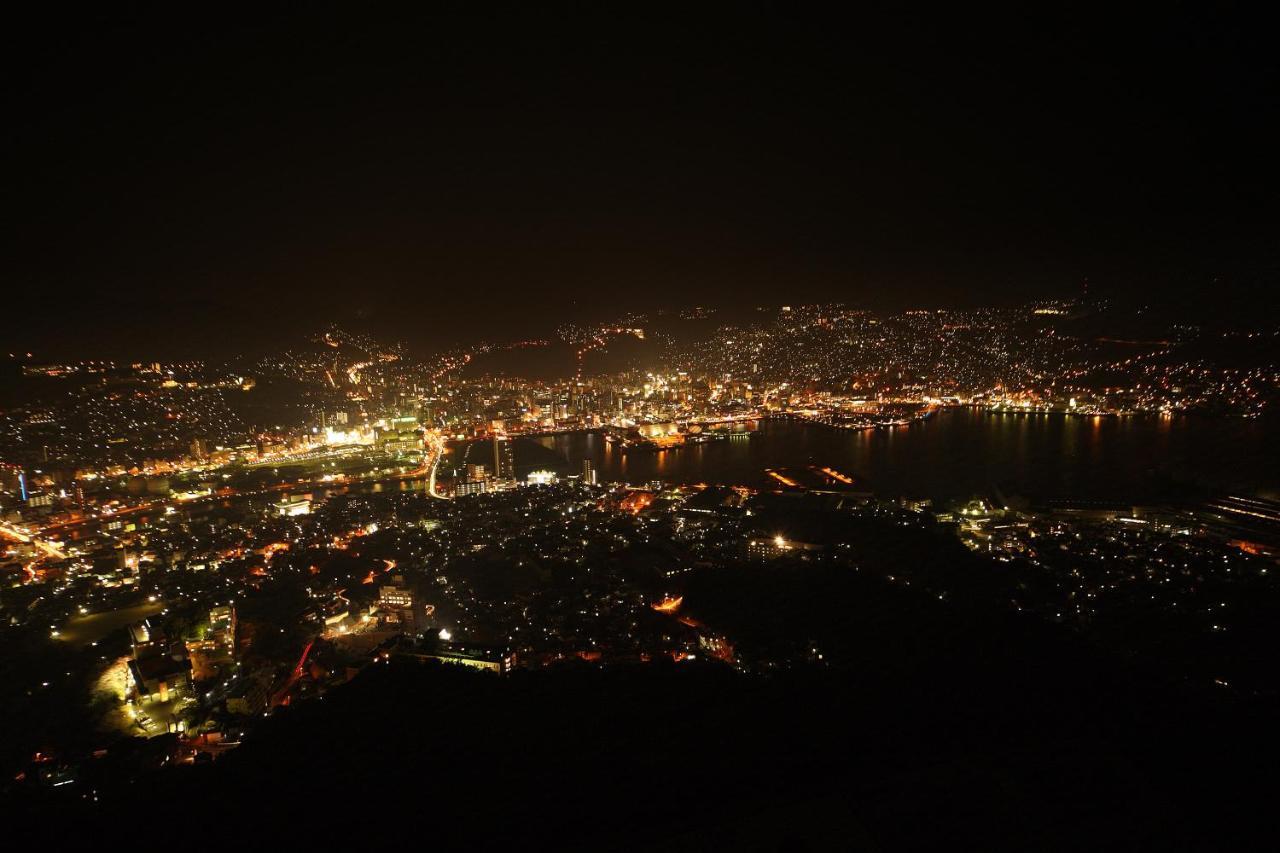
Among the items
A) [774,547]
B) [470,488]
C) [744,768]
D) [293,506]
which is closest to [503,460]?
[470,488]

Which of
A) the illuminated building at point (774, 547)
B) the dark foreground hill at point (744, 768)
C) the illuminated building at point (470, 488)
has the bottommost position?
the illuminated building at point (470, 488)

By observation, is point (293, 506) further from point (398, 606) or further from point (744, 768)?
point (744, 768)

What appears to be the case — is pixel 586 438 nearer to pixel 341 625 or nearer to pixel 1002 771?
pixel 341 625

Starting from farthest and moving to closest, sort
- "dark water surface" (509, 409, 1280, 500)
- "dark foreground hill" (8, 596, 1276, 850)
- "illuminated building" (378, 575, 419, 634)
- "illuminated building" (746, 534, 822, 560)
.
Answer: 1. "dark water surface" (509, 409, 1280, 500)
2. "illuminated building" (746, 534, 822, 560)
3. "illuminated building" (378, 575, 419, 634)
4. "dark foreground hill" (8, 596, 1276, 850)

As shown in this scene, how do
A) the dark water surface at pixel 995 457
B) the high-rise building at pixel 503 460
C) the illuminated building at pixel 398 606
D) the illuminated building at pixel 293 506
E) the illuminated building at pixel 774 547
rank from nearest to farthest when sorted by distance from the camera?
the illuminated building at pixel 398 606
the illuminated building at pixel 774 547
the dark water surface at pixel 995 457
the illuminated building at pixel 293 506
the high-rise building at pixel 503 460

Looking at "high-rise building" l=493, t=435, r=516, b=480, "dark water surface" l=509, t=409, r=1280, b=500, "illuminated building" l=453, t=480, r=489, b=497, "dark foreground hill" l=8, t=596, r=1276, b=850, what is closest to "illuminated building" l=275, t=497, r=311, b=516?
"illuminated building" l=453, t=480, r=489, b=497

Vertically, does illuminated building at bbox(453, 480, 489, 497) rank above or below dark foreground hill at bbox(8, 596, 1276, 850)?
below

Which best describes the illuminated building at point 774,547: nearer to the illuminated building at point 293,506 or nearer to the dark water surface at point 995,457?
the dark water surface at point 995,457

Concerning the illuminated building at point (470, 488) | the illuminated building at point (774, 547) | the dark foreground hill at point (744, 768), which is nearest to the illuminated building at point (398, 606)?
the dark foreground hill at point (744, 768)

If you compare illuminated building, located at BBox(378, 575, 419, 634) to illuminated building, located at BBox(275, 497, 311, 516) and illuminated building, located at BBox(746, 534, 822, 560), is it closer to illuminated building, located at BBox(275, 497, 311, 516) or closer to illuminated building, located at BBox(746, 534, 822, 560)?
illuminated building, located at BBox(746, 534, 822, 560)

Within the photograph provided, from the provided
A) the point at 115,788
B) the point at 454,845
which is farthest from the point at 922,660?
the point at 115,788
